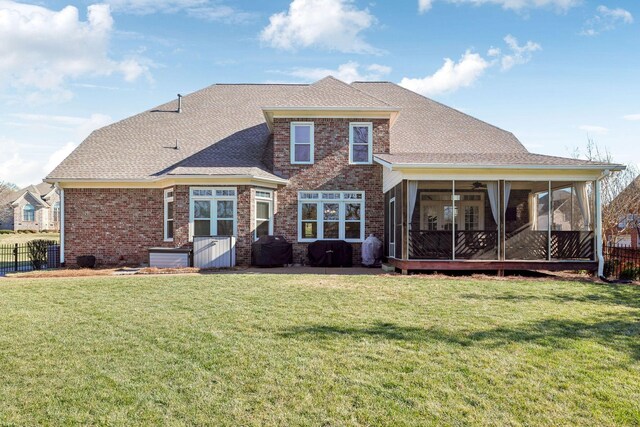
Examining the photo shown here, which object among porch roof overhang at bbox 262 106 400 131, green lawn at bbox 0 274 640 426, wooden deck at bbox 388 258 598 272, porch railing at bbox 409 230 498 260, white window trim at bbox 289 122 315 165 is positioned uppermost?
porch roof overhang at bbox 262 106 400 131

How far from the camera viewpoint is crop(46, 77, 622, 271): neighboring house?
45.1 ft

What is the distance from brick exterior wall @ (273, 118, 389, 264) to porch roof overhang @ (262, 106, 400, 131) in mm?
191

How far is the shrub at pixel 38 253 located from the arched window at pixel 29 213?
152 ft

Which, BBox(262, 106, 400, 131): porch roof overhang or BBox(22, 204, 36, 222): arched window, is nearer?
BBox(262, 106, 400, 131): porch roof overhang

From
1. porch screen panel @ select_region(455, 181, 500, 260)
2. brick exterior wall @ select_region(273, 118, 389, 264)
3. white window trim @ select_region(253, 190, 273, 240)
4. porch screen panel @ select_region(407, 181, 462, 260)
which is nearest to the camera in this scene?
porch screen panel @ select_region(455, 181, 500, 260)

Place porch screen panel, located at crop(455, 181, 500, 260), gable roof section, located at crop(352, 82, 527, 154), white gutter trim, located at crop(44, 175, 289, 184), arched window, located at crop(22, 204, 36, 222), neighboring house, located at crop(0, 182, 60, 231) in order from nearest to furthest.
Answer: porch screen panel, located at crop(455, 181, 500, 260) < white gutter trim, located at crop(44, 175, 289, 184) < gable roof section, located at crop(352, 82, 527, 154) < neighboring house, located at crop(0, 182, 60, 231) < arched window, located at crop(22, 204, 36, 222)

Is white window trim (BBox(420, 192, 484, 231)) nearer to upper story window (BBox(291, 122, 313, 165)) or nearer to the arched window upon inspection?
upper story window (BBox(291, 122, 313, 165))

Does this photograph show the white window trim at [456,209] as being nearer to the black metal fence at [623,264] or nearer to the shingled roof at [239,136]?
the shingled roof at [239,136]

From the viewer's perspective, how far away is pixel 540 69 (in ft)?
49.8

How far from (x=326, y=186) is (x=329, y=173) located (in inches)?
20.6

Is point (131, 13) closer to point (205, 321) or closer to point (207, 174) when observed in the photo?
point (207, 174)

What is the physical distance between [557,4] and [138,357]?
13951mm

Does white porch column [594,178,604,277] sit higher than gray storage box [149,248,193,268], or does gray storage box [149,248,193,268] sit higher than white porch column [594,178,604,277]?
white porch column [594,178,604,277]

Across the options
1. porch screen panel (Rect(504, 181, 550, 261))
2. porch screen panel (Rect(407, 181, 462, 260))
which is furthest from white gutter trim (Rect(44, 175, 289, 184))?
porch screen panel (Rect(504, 181, 550, 261))
